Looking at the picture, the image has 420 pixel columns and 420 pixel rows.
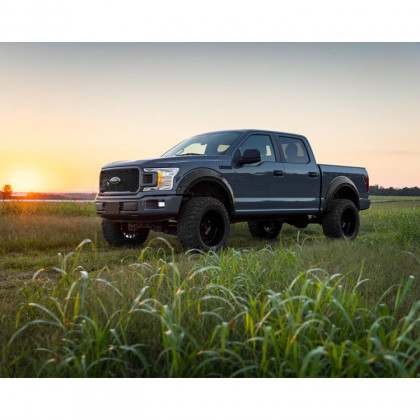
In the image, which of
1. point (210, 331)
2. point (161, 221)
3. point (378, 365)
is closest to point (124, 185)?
point (161, 221)

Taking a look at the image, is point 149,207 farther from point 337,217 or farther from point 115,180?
point 337,217

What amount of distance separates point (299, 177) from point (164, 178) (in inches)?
126

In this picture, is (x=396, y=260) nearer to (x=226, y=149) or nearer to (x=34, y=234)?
(x=226, y=149)

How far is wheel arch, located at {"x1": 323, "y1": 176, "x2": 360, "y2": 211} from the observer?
9633 millimetres

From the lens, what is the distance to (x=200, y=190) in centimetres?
765

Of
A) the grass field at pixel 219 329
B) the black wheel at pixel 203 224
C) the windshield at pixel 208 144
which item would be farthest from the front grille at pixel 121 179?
the grass field at pixel 219 329

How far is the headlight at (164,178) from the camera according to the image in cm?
681

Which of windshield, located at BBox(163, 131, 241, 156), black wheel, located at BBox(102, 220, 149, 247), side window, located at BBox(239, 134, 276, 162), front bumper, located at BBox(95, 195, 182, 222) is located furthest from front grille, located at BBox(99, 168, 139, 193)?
side window, located at BBox(239, 134, 276, 162)

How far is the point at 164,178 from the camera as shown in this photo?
683cm

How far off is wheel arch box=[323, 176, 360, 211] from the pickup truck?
2 centimetres

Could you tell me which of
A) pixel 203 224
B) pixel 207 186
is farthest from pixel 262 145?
pixel 203 224

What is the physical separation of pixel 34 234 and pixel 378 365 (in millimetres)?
7460

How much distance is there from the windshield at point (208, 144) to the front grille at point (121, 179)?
1168mm

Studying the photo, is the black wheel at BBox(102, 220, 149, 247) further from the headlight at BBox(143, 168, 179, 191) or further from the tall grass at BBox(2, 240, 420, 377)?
the tall grass at BBox(2, 240, 420, 377)
